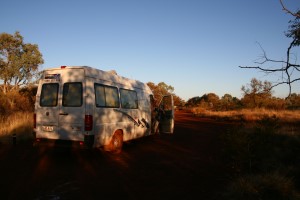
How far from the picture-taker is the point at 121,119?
1030cm

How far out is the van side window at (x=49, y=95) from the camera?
898 cm

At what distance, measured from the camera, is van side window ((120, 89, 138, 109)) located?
10727 millimetres

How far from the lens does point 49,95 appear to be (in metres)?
9.09

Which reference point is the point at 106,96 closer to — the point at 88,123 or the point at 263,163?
the point at 88,123

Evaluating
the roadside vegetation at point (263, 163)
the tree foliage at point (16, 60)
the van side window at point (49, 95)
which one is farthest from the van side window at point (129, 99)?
the tree foliage at point (16, 60)

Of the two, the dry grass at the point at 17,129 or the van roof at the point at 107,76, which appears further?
the dry grass at the point at 17,129

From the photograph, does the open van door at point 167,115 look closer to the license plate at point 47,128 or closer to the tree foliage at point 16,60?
the license plate at point 47,128

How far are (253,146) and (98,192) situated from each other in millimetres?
4613

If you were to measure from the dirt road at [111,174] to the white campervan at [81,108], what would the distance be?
79 centimetres

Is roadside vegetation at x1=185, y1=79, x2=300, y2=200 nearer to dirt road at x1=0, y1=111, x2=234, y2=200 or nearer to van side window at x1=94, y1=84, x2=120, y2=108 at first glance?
dirt road at x1=0, y1=111, x2=234, y2=200

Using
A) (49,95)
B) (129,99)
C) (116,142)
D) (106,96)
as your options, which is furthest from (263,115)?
(49,95)

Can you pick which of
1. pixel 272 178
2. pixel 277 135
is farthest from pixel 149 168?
pixel 277 135

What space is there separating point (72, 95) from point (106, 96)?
1212mm

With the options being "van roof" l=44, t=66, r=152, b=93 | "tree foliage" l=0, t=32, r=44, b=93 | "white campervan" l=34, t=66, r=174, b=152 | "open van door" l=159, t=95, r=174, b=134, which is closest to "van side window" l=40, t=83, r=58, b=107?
"white campervan" l=34, t=66, r=174, b=152
